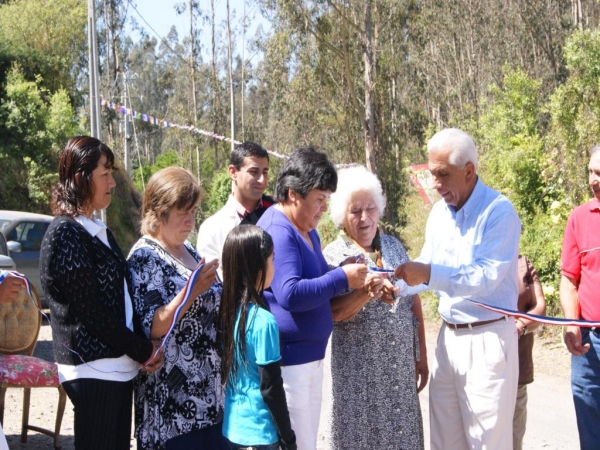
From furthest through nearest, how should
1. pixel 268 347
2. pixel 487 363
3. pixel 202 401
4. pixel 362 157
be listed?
pixel 362 157
pixel 487 363
pixel 202 401
pixel 268 347

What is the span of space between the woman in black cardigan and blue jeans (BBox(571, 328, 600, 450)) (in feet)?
7.90

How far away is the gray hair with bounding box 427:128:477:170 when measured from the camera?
357 cm

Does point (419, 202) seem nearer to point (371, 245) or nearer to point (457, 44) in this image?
point (371, 245)

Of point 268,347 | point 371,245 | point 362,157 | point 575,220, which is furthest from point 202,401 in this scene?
point 362,157

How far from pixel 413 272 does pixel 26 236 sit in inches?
439

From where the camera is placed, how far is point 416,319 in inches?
160

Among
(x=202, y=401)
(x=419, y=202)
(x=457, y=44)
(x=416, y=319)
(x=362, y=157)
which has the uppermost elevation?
(x=457, y=44)

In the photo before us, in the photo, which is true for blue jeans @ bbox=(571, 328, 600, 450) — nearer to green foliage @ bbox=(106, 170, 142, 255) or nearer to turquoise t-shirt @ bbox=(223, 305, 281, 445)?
turquoise t-shirt @ bbox=(223, 305, 281, 445)

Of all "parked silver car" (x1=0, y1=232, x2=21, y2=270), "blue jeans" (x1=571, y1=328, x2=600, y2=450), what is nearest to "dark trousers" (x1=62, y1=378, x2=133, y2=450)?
"blue jeans" (x1=571, y1=328, x2=600, y2=450)

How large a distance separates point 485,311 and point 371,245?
758mm

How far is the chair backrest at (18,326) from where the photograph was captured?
5.48 m

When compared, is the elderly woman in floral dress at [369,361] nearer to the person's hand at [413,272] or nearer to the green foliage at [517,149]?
the person's hand at [413,272]

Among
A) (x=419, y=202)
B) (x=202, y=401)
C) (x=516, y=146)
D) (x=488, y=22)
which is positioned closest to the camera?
(x=202, y=401)

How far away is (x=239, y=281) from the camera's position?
3129 millimetres
